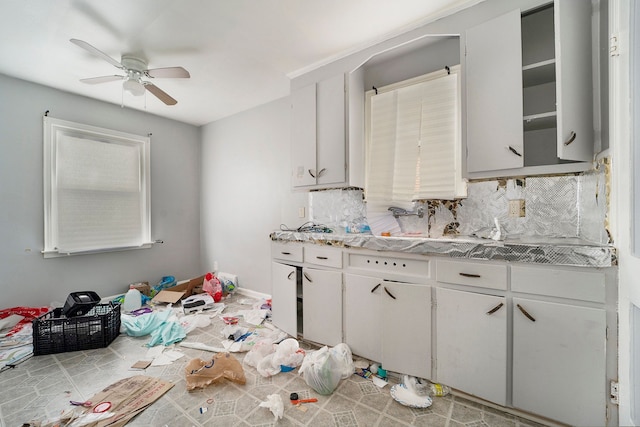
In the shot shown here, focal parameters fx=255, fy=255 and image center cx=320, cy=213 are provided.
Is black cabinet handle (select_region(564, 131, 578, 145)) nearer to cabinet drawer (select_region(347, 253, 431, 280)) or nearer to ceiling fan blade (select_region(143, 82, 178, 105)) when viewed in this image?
cabinet drawer (select_region(347, 253, 431, 280))

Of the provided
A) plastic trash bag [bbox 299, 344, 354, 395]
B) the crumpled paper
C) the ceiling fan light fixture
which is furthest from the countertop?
the ceiling fan light fixture

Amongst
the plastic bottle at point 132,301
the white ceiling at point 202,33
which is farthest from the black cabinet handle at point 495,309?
the plastic bottle at point 132,301

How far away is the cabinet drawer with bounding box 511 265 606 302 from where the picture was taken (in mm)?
1207

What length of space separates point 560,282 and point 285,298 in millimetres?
1921

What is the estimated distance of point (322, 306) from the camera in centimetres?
209

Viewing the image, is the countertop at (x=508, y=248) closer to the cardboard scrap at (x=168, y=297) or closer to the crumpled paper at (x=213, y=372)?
the crumpled paper at (x=213, y=372)

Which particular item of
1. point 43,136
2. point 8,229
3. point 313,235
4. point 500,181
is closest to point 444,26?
point 500,181

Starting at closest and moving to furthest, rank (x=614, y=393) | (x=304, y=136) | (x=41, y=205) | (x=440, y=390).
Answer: (x=614, y=393), (x=440, y=390), (x=304, y=136), (x=41, y=205)

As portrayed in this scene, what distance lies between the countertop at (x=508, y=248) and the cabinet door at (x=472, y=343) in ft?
0.80

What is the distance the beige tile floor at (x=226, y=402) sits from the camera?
1413mm

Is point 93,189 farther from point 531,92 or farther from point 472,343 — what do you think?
point 531,92

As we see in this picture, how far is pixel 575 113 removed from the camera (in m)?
1.37

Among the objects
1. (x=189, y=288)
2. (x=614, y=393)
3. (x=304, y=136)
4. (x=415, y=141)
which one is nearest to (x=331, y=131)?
(x=304, y=136)

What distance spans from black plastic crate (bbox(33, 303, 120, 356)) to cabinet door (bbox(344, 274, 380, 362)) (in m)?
2.11
